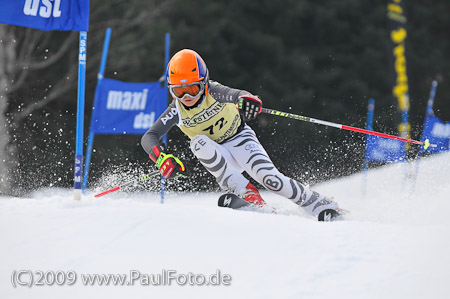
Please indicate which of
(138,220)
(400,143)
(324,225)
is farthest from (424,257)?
(400,143)

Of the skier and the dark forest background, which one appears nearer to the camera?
the skier

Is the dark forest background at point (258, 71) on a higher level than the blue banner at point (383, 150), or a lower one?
higher

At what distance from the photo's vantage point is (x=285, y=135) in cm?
1331

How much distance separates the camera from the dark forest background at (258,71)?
462 inches

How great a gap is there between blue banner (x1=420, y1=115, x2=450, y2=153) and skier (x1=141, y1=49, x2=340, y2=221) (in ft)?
10.7

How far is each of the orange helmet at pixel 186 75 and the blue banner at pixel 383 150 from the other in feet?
11.6

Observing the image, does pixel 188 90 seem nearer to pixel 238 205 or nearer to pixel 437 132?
pixel 238 205

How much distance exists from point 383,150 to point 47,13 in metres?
4.35

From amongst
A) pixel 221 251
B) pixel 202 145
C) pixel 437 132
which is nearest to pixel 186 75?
pixel 202 145

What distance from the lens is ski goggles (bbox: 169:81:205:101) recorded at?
4086 mm

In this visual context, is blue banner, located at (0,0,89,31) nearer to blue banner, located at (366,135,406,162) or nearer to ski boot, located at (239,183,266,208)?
ski boot, located at (239,183,266,208)

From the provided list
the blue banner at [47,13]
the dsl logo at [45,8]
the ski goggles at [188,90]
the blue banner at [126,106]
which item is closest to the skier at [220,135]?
the ski goggles at [188,90]

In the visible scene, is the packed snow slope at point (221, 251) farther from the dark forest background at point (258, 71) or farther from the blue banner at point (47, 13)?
the dark forest background at point (258, 71)

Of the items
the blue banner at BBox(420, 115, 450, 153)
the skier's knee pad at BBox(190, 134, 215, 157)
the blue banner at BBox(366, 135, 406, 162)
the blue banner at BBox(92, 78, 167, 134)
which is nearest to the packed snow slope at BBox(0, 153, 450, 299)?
the skier's knee pad at BBox(190, 134, 215, 157)
